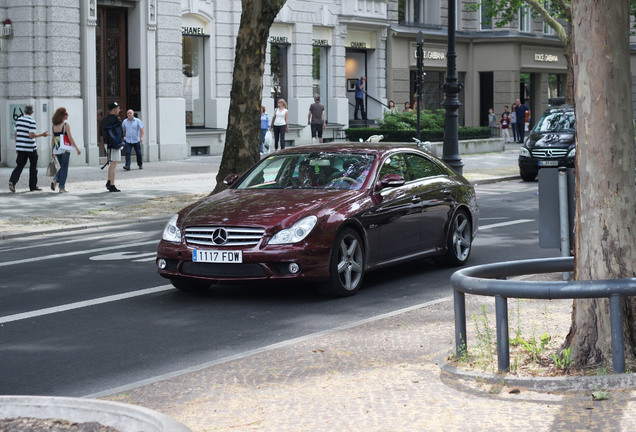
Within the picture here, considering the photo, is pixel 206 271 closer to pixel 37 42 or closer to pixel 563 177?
pixel 563 177

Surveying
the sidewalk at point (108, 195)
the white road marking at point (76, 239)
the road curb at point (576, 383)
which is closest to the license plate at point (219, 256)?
the road curb at point (576, 383)

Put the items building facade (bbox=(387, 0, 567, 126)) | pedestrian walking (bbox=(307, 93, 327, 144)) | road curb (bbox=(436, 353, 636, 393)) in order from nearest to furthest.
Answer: road curb (bbox=(436, 353, 636, 393)), pedestrian walking (bbox=(307, 93, 327, 144)), building facade (bbox=(387, 0, 567, 126))

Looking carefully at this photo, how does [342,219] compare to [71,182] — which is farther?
[71,182]

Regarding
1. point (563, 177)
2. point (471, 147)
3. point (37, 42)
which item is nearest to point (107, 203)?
point (37, 42)

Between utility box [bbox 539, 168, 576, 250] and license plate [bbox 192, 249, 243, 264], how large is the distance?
9.21 feet

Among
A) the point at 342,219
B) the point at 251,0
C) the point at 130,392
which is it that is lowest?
the point at 130,392

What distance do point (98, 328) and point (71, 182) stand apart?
1672 centimetres

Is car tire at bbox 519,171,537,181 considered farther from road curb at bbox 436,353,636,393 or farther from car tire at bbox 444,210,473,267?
road curb at bbox 436,353,636,393

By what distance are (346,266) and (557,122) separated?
→ 18.5m

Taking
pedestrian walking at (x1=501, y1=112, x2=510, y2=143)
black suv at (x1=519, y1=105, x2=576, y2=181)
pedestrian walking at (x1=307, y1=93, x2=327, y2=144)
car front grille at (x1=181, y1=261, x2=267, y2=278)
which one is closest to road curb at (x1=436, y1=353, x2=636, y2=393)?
car front grille at (x1=181, y1=261, x2=267, y2=278)

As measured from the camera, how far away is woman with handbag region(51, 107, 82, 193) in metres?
22.3

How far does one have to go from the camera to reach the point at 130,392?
676 centimetres

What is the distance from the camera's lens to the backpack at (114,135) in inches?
934

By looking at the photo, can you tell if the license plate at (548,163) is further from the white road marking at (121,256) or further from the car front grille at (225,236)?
the car front grille at (225,236)
